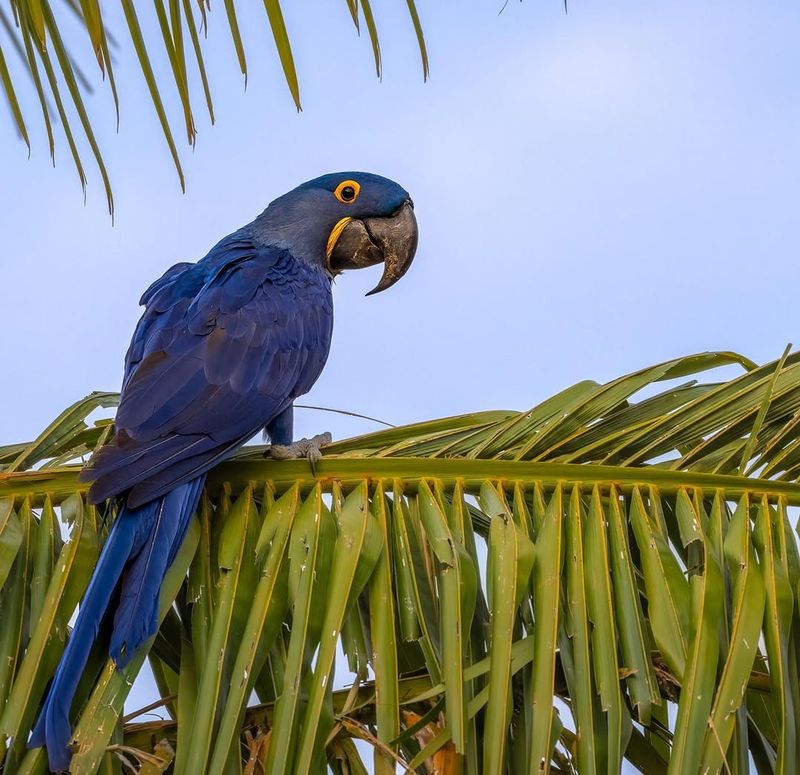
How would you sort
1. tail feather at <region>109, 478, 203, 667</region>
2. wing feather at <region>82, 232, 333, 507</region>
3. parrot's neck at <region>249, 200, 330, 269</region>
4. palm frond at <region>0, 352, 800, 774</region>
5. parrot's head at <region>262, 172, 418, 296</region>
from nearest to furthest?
palm frond at <region>0, 352, 800, 774</region>, tail feather at <region>109, 478, 203, 667</region>, wing feather at <region>82, 232, 333, 507</region>, parrot's neck at <region>249, 200, 330, 269</region>, parrot's head at <region>262, 172, 418, 296</region>

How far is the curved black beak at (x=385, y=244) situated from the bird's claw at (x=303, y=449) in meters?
1.12

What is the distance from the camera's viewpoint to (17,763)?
1.63 m

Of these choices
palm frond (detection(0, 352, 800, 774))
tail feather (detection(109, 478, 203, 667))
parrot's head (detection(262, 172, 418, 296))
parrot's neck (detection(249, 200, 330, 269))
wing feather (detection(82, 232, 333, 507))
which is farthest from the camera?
parrot's head (detection(262, 172, 418, 296))

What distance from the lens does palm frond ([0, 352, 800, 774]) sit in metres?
1.62

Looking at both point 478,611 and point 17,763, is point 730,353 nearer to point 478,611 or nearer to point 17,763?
point 478,611

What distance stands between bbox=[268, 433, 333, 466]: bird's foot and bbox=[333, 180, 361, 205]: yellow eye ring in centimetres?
123

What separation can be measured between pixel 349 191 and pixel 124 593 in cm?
187

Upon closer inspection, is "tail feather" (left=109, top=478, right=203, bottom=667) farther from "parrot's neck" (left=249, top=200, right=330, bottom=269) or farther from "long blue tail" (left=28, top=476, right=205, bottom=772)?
"parrot's neck" (left=249, top=200, right=330, bottom=269)

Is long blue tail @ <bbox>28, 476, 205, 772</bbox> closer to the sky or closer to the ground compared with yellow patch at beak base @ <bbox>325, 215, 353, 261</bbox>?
closer to the ground

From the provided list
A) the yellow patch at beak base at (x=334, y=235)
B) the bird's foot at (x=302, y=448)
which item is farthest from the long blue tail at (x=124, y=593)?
the yellow patch at beak base at (x=334, y=235)

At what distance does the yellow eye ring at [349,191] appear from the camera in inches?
131

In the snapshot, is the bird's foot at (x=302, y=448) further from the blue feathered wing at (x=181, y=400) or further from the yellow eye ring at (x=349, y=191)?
the yellow eye ring at (x=349, y=191)

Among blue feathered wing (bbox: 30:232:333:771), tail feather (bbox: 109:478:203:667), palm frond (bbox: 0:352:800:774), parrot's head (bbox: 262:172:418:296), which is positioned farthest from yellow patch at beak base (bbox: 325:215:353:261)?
A: tail feather (bbox: 109:478:203:667)

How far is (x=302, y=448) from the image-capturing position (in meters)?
2.21
